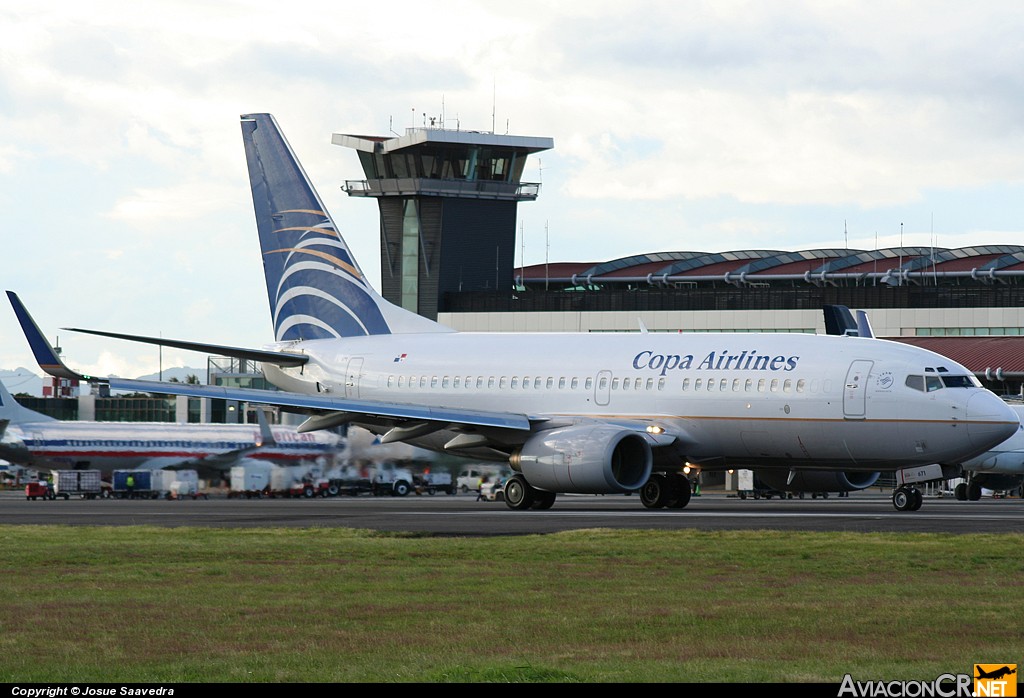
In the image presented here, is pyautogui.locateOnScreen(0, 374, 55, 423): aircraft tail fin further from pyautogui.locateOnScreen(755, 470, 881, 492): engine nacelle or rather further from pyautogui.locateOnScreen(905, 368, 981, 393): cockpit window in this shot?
pyautogui.locateOnScreen(905, 368, 981, 393): cockpit window

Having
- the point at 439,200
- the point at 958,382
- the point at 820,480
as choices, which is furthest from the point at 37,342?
the point at 439,200

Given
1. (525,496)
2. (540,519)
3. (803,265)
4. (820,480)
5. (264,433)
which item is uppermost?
(803,265)

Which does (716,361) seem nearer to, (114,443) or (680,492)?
(680,492)

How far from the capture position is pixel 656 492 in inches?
1522

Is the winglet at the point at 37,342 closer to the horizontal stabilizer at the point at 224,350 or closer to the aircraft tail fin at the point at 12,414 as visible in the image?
the horizontal stabilizer at the point at 224,350

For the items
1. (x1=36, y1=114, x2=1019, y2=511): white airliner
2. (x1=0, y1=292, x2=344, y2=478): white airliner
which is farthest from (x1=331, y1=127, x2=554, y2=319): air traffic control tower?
(x1=36, y1=114, x2=1019, y2=511): white airliner

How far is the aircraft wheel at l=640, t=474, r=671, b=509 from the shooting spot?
3859 centimetres

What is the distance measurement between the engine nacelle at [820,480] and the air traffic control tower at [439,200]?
57.8 meters

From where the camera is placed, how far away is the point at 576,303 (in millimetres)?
90500

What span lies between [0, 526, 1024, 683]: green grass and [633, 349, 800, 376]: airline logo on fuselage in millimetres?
11807

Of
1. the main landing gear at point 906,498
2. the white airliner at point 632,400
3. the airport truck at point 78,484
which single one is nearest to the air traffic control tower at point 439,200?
the airport truck at point 78,484

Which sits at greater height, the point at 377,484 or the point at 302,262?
the point at 302,262

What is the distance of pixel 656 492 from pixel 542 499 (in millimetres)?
3122

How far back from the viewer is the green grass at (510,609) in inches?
441
